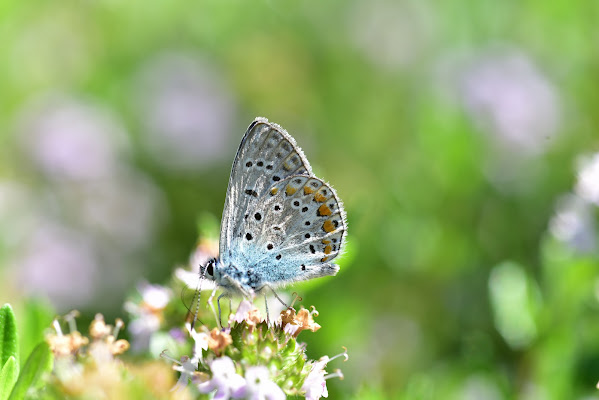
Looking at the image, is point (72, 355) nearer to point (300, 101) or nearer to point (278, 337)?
point (278, 337)

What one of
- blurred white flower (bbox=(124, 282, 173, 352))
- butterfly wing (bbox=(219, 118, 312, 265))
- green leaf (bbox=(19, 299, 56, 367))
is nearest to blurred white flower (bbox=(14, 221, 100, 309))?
blurred white flower (bbox=(124, 282, 173, 352))

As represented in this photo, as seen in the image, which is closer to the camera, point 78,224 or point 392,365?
point 392,365

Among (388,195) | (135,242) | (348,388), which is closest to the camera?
(348,388)

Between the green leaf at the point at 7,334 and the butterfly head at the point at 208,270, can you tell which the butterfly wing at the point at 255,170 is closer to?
the butterfly head at the point at 208,270

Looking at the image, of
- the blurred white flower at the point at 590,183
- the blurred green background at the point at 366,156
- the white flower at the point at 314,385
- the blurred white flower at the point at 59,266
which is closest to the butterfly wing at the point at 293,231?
the white flower at the point at 314,385

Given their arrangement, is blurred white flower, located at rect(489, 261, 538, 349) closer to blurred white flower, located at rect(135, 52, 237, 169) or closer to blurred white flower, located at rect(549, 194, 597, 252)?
blurred white flower, located at rect(549, 194, 597, 252)

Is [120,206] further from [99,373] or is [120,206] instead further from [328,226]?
[99,373]

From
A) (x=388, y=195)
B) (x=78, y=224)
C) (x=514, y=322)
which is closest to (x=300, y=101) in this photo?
(x=388, y=195)
